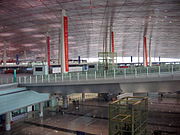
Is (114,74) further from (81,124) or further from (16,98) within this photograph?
(16,98)

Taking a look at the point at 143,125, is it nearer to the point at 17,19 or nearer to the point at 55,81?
the point at 55,81

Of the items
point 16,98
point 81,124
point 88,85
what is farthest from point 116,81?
point 16,98

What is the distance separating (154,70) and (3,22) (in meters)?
38.5

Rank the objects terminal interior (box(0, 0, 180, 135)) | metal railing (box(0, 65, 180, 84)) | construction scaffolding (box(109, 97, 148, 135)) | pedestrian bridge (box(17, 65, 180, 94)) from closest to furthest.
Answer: construction scaffolding (box(109, 97, 148, 135)) < terminal interior (box(0, 0, 180, 135)) < pedestrian bridge (box(17, 65, 180, 94)) < metal railing (box(0, 65, 180, 84))

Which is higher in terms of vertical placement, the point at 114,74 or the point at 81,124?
the point at 114,74

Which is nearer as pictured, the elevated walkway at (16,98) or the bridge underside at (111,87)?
the elevated walkway at (16,98)

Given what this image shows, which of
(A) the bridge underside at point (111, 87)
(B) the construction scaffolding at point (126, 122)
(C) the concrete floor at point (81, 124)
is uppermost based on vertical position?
(A) the bridge underside at point (111, 87)

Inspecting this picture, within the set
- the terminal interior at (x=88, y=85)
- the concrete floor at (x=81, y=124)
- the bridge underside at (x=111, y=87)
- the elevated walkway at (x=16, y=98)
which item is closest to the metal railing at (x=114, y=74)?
the terminal interior at (x=88, y=85)

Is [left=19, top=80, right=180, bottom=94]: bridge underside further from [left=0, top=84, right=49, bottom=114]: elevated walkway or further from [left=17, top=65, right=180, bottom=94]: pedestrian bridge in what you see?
[left=0, top=84, right=49, bottom=114]: elevated walkway

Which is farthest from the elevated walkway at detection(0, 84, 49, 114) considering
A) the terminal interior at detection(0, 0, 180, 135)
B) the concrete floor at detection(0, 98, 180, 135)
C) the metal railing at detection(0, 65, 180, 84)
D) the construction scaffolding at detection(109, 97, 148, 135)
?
the construction scaffolding at detection(109, 97, 148, 135)

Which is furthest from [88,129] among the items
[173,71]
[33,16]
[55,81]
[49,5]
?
[33,16]

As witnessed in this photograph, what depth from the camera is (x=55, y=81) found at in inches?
989

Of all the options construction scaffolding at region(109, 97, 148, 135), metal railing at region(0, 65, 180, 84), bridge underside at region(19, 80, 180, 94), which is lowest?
construction scaffolding at region(109, 97, 148, 135)

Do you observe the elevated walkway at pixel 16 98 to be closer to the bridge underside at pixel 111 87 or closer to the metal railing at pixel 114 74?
the bridge underside at pixel 111 87
